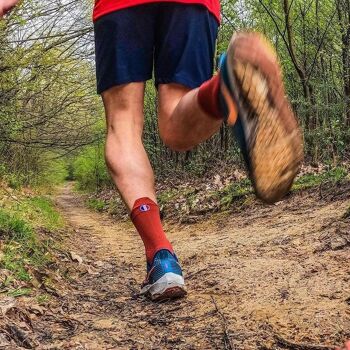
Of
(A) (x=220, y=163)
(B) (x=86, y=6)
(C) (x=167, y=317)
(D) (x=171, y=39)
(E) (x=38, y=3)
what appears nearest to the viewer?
(C) (x=167, y=317)

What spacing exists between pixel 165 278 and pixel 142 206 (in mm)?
297

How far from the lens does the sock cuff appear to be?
195 centimetres

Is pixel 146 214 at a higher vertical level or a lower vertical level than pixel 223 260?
higher

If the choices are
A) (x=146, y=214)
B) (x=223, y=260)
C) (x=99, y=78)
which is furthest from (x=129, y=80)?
(x=223, y=260)

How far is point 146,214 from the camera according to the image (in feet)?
6.37

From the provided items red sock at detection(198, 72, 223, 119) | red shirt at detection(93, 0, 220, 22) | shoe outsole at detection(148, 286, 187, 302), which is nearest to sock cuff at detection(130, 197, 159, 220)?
shoe outsole at detection(148, 286, 187, 302)

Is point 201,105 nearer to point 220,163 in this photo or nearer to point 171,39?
point 171,39

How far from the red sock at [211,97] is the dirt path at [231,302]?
64 cm

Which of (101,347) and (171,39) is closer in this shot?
(101,347)

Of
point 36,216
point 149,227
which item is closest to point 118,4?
point 149,227

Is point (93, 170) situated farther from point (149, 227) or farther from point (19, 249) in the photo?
point (149, 227)

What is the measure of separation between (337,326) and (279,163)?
1.76 ft

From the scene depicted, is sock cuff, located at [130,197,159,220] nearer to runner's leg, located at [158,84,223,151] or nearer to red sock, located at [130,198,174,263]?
red sock, located at [130,198,174,263]

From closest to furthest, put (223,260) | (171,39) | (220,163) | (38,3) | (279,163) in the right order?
(279,163), (171,39), (223,260), (38,3), (220,163)
